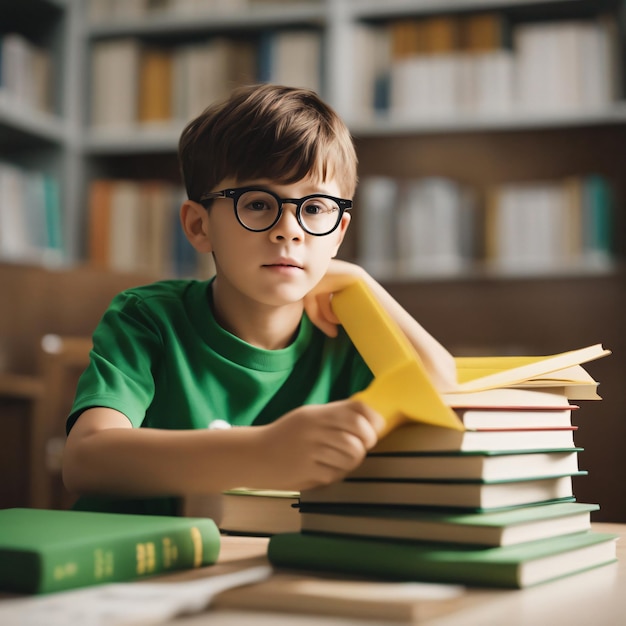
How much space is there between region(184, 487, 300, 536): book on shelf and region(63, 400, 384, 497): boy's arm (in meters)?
0.03

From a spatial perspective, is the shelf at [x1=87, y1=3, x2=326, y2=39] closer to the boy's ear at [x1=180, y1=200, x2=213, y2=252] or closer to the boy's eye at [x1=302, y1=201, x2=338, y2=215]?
the boy's ear at [x1=180, y1=200, x2=213, y2=252]

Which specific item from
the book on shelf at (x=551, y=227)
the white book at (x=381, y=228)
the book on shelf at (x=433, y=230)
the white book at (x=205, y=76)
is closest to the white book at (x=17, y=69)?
the white book at (x=205, y=76)

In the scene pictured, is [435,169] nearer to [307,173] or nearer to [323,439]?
[307,173]

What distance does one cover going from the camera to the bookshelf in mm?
2998

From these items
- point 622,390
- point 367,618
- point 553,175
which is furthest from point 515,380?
point 553,175

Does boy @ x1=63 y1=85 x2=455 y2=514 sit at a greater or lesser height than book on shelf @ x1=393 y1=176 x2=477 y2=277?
lesser

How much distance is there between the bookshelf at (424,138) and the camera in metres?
3.00

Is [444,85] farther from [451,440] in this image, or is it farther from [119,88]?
[451,440]

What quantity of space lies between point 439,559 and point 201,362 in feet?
2.04

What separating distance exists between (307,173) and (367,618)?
62 cm

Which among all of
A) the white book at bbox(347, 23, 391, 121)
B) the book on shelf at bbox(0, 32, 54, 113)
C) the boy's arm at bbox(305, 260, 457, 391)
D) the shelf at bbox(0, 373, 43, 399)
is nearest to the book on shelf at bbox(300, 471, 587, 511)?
the boy's arm at bbox(305, 260, 457, 391)

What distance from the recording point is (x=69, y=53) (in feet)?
10.8

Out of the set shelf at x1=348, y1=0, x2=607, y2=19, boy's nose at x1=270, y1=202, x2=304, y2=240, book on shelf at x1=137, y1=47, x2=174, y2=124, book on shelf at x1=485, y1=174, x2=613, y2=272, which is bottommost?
boy's nose at x1=270, y1=202, x2=304, y2=240

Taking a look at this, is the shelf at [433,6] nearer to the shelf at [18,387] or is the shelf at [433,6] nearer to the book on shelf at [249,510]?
the shelf at [18,387]
